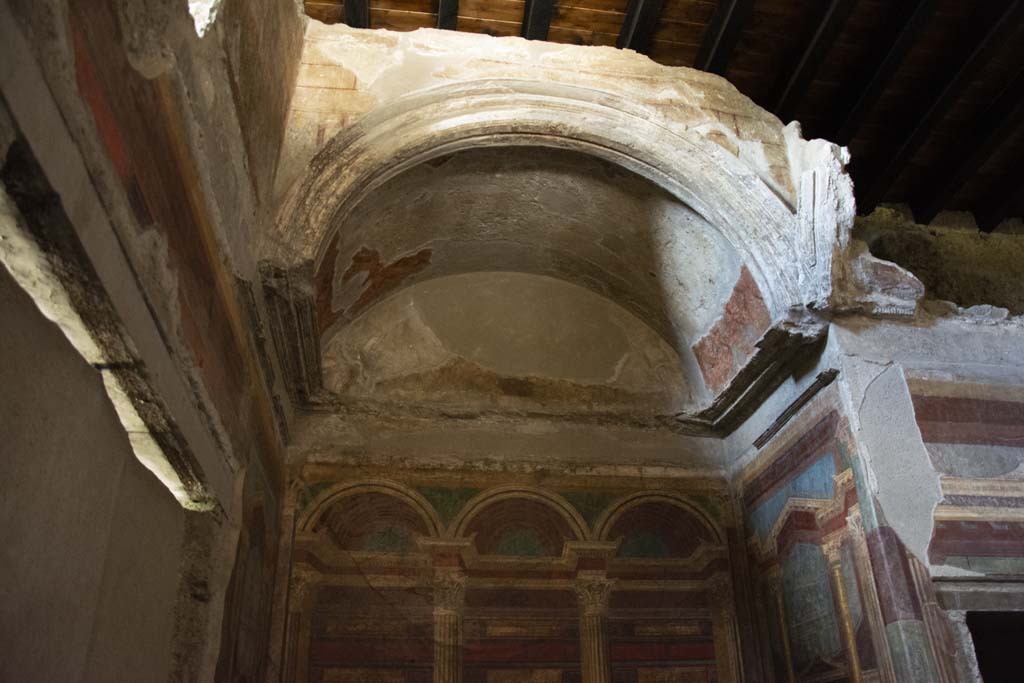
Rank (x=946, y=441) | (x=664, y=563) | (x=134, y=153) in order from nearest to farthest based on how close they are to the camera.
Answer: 1. (x=134, y=153)
2. (x=946, y=441)
3. (x=664, y=563)

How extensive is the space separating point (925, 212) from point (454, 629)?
460cm

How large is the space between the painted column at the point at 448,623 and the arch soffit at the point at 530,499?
38 centimetres

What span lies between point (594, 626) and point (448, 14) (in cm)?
368

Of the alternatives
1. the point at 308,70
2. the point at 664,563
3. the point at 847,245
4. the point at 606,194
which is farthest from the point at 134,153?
the point at 664,563

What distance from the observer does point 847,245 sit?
448cm

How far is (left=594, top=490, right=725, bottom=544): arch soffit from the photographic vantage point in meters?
5.32

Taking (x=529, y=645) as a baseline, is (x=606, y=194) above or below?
above

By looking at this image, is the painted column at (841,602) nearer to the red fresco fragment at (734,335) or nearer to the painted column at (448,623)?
the red fresco fragment at (734,335)

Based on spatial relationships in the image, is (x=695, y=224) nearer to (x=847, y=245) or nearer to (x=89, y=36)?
(x=847, y=245)

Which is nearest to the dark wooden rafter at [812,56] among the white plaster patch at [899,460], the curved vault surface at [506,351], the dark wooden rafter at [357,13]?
the curved vault surface at [506,351]

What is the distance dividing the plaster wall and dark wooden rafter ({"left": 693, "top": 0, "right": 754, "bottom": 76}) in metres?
3.95

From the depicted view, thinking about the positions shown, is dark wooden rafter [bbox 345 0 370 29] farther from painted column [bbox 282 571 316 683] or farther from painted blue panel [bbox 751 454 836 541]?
painted blue panel [bbox 751 454 836 541]

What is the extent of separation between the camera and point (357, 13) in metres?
4.89

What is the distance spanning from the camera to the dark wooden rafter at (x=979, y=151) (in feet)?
17.9
